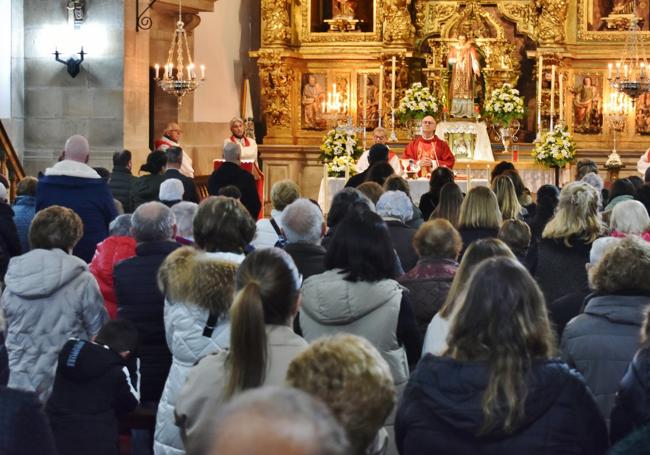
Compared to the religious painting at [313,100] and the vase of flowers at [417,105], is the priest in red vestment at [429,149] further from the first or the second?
the religious painting at [313,100]

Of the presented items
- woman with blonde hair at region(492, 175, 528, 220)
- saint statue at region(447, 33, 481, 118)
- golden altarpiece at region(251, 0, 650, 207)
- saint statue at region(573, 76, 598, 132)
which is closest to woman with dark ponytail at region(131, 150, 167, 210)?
woman with blonde hair at region(492, 175, 528, 220)

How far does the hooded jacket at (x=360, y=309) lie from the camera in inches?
212

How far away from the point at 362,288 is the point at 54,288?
182 centimetres

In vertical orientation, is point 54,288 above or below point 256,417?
below

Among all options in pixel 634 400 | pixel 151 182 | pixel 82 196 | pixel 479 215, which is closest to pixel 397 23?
pixel 151 182

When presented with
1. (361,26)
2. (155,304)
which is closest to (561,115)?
(361,26)

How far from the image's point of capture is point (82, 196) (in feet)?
31.6

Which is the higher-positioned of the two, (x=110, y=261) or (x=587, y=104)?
(x=587, y=104)

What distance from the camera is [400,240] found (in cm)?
834

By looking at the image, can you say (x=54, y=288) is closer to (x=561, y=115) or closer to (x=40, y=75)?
(x=40, y=75)

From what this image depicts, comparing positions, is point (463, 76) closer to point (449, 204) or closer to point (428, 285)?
point (449, 204)

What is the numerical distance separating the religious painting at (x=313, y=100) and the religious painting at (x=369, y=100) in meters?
0.60

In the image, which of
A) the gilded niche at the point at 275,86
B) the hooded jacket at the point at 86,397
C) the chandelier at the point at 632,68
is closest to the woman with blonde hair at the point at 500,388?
the hooded jacket at the point at 86,397

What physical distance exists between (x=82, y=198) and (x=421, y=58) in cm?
1247
